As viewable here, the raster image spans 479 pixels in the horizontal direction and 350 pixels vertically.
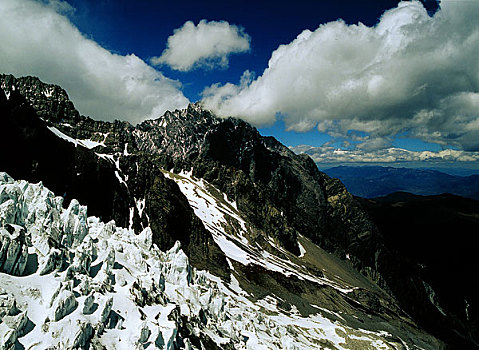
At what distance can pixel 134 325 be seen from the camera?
36.8 meters

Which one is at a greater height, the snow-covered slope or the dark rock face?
the dark rock face

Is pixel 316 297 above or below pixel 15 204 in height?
below

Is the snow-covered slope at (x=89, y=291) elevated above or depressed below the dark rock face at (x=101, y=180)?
below

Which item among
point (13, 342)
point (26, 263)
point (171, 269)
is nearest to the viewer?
point (13, 342)

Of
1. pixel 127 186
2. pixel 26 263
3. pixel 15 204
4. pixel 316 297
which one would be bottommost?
pixel 316 297

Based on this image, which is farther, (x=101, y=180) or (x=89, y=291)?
(x=101, y=180)

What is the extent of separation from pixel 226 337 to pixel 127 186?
124183 mm

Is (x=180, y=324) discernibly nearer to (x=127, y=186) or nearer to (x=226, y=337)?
(x=226, y=337)

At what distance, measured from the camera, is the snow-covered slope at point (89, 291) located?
96.7 ft

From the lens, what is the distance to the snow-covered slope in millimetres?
29469

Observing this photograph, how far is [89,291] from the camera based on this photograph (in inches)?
1403

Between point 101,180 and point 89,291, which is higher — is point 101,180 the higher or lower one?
the higher one

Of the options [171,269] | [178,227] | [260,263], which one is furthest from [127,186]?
[171,269]

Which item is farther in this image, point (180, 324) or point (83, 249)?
point (180, 324)
